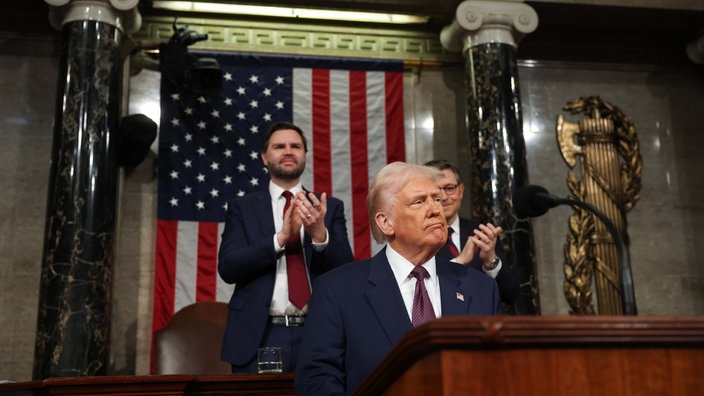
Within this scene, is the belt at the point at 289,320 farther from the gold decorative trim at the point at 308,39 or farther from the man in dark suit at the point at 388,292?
the gold decorative trim at the point at 308,39

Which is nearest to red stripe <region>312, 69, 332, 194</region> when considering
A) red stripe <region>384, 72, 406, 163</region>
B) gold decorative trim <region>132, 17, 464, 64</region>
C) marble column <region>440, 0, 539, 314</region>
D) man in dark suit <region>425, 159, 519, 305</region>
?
gold decorative trim <region>132, 17, 464, 64</region>

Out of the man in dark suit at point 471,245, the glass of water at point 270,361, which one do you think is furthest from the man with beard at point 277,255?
the man in dark suit at point 471,245

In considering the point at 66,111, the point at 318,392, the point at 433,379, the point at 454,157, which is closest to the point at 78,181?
the point at 66,111

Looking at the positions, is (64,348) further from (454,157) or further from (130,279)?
(454,157)

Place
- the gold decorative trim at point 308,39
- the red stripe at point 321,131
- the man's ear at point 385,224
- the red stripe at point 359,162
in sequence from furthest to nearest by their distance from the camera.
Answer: the gold decorative trim at point 308,39 < the red stripe at point 321,131 < the red stripe at point 359,162 < the man's ear at point 385,224

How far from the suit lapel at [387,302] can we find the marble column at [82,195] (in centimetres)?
386

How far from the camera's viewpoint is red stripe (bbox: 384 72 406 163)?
25.5 feet

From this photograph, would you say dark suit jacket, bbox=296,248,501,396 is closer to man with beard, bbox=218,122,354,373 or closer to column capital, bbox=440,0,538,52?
man with beard, bbox=218,122,354,373

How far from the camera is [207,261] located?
7.21 metres

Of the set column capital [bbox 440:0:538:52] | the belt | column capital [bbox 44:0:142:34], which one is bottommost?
the belt

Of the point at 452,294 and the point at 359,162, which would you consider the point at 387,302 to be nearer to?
the point at 452,294

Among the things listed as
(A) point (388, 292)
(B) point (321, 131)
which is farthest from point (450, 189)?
(B) point (321, 131)

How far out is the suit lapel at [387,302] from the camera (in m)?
2.54

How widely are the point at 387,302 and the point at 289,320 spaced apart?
1370 millimetres
